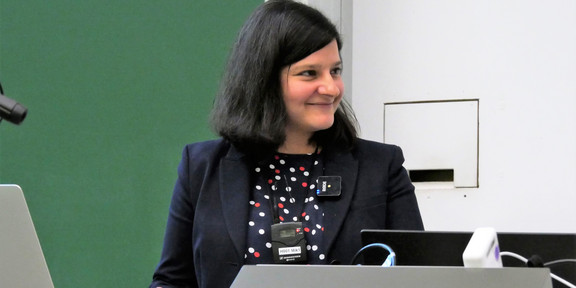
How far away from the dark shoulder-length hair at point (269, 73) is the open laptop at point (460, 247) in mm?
804

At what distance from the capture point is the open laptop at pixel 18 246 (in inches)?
56.4

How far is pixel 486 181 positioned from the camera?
3205 millimetres

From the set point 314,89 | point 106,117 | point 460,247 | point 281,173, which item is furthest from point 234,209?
point 106,117

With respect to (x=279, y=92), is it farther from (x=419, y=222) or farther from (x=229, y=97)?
(x=419, y=222)

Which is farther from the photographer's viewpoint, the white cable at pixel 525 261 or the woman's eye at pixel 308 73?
the woman's eye at pixel 308 73

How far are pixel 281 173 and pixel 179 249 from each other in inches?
12.9

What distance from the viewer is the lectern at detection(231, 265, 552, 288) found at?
1198 mm

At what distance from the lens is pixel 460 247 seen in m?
1.60

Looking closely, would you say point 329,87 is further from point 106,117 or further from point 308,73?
point 106,117

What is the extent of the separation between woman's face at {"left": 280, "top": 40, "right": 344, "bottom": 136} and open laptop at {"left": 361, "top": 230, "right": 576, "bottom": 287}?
2.36 feet

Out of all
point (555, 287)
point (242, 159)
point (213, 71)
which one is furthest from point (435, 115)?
point (555, 287)

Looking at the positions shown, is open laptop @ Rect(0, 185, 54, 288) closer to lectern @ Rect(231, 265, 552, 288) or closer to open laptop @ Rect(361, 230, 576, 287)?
lectern @ Rect(231, 265, 552, 288)

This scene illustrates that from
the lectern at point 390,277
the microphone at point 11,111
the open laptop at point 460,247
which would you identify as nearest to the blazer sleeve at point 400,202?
the open laptop at point 460,247

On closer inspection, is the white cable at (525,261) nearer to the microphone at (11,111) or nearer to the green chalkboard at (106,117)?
the microphone at (11,111)
